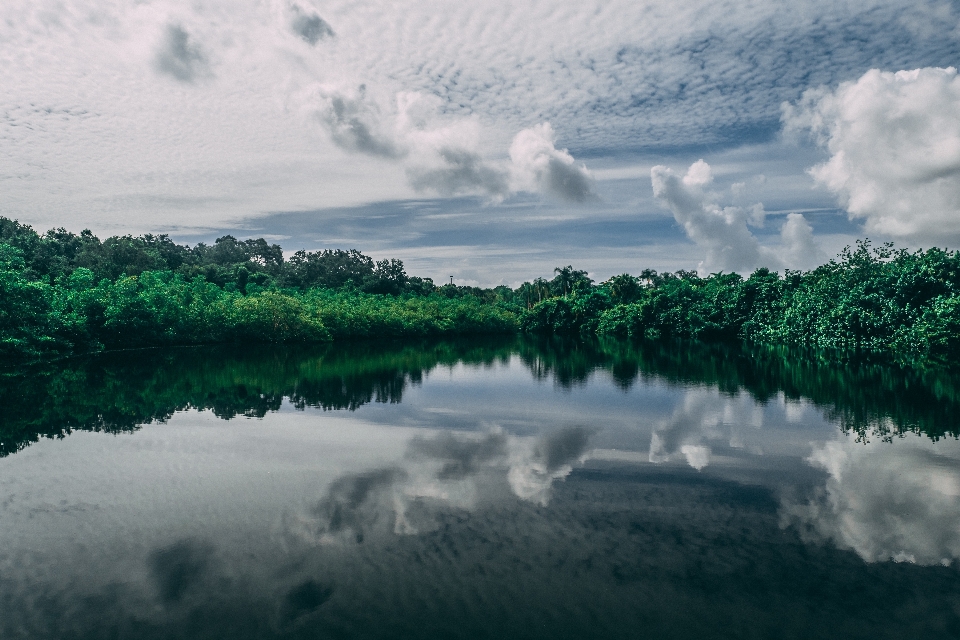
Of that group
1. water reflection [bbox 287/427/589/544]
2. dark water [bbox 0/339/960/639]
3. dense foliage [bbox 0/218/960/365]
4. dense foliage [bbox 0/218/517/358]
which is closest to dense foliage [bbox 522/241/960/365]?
dense foliage [bbox 0/218/960/365]

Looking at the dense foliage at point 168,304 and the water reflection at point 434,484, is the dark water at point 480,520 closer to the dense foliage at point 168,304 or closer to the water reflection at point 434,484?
the water reflection at point 434,484

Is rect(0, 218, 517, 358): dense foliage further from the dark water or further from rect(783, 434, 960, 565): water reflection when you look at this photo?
rect(783, 434, 960, 565): water reflection

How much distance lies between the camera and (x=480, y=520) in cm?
839

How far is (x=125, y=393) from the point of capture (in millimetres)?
20453

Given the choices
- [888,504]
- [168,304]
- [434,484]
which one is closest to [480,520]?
[434,484]

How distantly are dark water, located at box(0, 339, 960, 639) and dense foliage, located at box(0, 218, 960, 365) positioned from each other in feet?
63.3

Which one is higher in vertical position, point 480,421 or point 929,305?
point 929,305

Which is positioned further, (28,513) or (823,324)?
(823,324)

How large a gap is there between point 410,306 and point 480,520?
59.6m

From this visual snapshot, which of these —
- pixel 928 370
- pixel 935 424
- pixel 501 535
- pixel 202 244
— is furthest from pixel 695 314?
pixel 202 244

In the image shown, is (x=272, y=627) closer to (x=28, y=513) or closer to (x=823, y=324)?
(x=28, y=513)

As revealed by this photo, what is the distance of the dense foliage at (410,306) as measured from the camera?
33.8 metres

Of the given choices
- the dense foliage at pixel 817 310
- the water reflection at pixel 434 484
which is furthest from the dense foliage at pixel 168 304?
the water reflection at pixel 434 484

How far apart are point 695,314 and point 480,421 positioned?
51375mm
